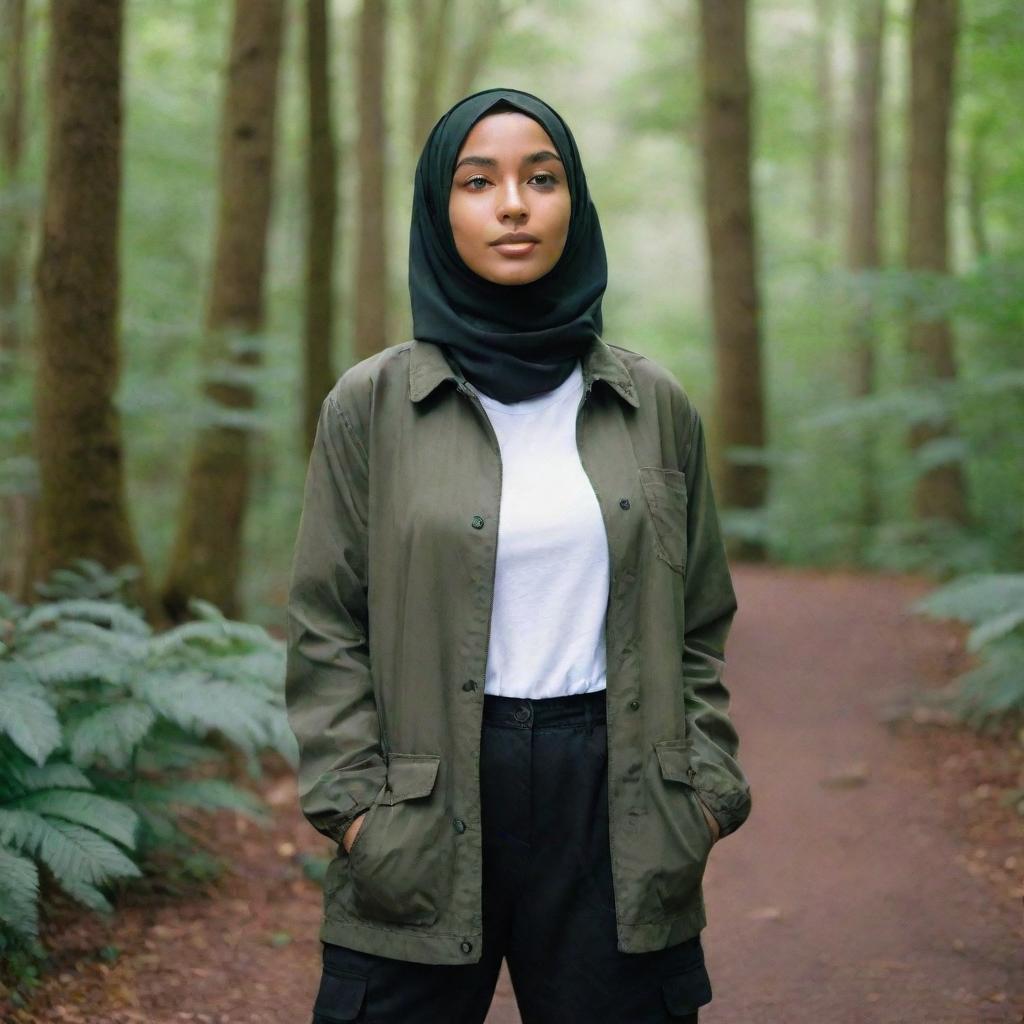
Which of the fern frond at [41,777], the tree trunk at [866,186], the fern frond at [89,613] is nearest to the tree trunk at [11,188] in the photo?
the fern frond at [89,613]

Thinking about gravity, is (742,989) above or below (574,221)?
below

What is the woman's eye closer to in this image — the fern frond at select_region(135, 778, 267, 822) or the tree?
the fern frond at select_region(135, 778, 267, 822)

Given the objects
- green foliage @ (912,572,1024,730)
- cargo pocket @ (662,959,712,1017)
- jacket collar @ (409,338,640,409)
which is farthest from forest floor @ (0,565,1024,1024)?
jacket collar @ (409,338,640,409)

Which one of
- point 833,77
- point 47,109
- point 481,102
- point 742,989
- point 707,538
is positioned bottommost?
point 742,989

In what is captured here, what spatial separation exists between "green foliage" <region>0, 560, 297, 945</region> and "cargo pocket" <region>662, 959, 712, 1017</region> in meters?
2.03

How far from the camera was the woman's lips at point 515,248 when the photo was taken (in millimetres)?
2705

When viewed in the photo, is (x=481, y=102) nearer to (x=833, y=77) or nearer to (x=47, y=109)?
(x=47, y=109)

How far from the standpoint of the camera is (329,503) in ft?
8.89

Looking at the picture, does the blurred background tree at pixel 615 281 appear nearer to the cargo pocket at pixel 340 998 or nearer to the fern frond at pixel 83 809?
the fern frond at pixel 83 809

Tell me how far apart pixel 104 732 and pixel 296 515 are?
10.6 metres

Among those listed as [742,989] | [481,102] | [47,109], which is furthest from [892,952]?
[47,109]

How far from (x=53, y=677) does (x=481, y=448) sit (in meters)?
2.43

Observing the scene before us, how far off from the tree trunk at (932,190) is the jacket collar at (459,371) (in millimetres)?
12249

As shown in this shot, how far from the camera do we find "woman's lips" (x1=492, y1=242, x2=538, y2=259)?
2.71 m
